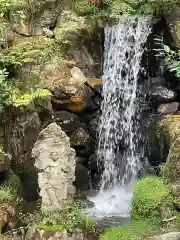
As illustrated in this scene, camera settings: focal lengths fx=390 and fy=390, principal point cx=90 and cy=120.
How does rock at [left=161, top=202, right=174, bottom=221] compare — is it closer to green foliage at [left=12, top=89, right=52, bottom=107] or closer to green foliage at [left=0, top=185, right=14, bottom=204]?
green foliage at [left=0, top=185, right=14, bottom=204]

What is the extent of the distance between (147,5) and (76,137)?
4666mm

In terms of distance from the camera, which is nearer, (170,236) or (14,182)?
(170,236)

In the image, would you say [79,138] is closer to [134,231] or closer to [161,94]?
[161,94]

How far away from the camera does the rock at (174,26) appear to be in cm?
1109

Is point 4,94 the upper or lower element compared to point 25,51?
lower

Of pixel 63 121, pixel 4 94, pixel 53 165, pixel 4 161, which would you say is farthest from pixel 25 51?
pixel 53 165

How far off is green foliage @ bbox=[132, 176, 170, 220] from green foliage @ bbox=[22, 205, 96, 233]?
993 mm

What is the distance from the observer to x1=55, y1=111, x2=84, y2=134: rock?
36.6 ft

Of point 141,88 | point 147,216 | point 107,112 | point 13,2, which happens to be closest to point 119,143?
point 107,112

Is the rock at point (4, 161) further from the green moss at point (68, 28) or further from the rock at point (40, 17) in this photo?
the rock at point (40, 17)

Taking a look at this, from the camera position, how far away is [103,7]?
41.6 feet

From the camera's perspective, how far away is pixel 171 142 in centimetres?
927

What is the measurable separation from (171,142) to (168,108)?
1783mm

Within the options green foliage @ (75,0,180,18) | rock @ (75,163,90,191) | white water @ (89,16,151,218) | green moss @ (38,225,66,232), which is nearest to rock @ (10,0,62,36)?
green foliage @ (75,0,180,18)
